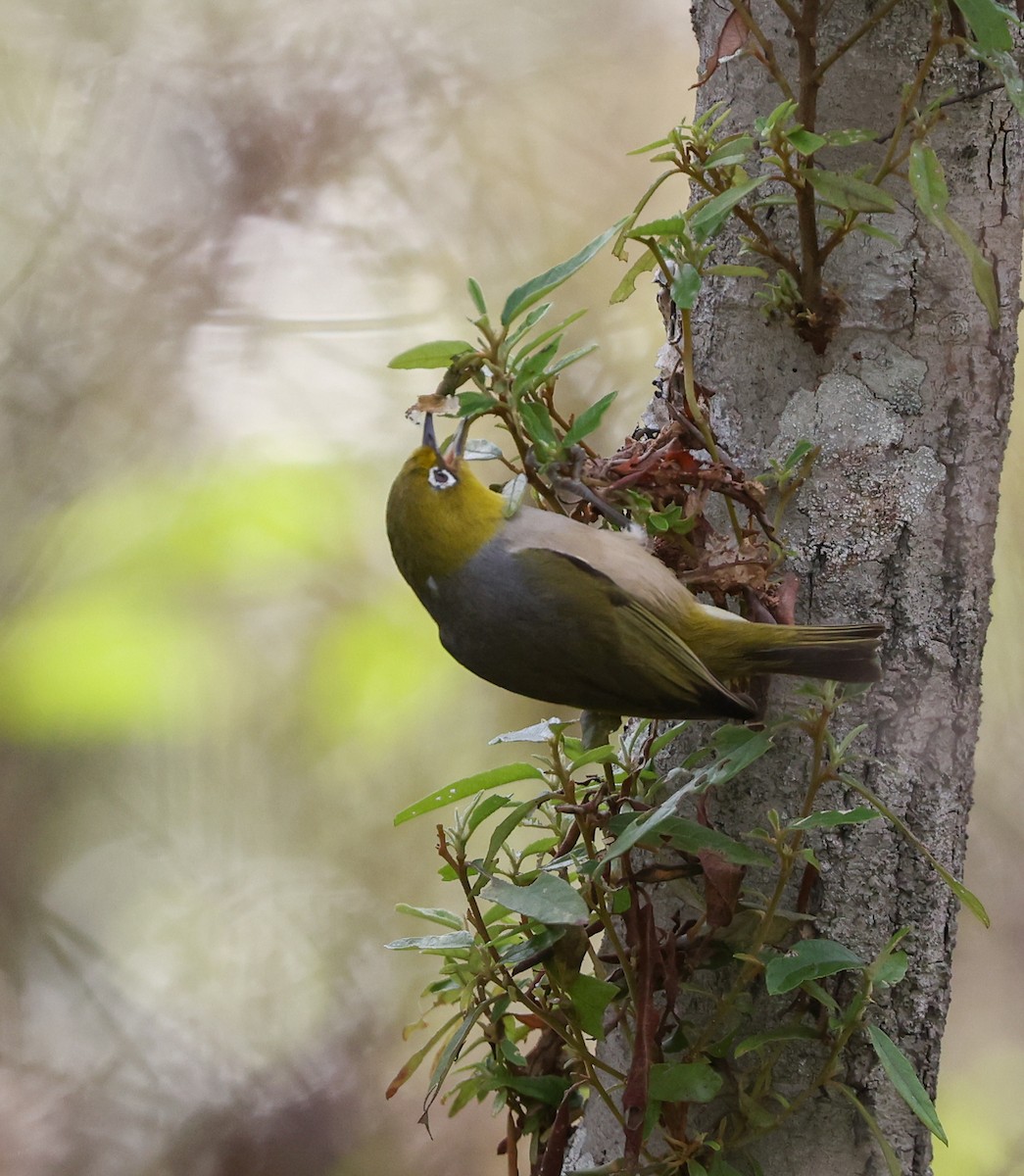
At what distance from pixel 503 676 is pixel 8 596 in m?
1.47

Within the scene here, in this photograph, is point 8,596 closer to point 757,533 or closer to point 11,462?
point 11,462

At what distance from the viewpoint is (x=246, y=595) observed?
8.20ft

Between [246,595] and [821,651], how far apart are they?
161 cm

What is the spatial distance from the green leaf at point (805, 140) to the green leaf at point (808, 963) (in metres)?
0.73

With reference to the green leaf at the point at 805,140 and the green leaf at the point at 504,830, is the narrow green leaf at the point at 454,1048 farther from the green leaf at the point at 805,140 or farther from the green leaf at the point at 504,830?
the green leaf at the point at 805,140

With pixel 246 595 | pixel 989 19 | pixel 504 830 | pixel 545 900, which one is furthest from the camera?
pixel 246 595

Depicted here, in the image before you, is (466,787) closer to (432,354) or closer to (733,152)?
(432,354)

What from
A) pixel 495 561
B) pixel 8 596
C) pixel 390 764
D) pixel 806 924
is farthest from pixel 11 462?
pixel 806 924

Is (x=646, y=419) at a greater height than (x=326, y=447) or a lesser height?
lesser

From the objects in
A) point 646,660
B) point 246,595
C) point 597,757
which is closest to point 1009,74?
point 646,660

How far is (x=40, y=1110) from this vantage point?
2.52 meters

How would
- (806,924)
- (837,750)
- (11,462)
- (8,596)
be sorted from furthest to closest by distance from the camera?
1. (11,462)
2. (8,596)
3. (806,924)
4. (837,750)

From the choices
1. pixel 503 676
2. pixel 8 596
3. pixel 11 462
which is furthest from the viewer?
pixel 11 462

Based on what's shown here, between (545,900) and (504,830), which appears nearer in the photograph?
(545,900)
